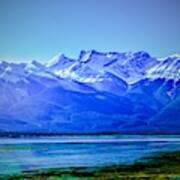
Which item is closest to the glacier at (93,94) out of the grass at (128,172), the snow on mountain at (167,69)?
the snow on mountain at (167,69)

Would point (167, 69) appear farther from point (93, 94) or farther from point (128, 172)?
point (128, 172)

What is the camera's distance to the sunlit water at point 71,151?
4980 mm

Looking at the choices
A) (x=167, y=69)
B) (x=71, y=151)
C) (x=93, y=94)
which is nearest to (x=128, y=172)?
(x=71, y=151)

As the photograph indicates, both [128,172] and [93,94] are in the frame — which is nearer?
[128,172]

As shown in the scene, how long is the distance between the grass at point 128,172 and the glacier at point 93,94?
296mm

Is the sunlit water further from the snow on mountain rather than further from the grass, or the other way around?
the snow on mountain

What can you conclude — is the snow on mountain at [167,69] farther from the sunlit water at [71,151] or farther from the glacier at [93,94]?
the sunlit water at [71,151]

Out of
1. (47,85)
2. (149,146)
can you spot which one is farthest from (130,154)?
(47,85)

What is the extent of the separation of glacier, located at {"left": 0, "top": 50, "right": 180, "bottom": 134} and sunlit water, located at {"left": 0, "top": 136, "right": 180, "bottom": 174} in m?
0.09

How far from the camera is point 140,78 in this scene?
537cm

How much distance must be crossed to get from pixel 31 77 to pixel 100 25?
816mm

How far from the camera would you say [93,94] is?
528cm

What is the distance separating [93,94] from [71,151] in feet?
1.86

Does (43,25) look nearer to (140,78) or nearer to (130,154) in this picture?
(140,78)
